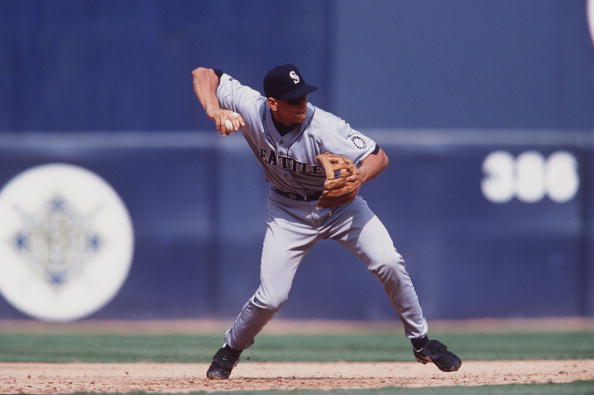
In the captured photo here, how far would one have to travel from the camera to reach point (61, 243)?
807cm

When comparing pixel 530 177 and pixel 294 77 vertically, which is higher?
pixel 294 77

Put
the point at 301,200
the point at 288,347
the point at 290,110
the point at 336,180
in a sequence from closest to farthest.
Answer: the point at 336,180 → the point at 290,110 → the point at 301,200 → the point at 288,347

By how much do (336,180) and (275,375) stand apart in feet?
4.64

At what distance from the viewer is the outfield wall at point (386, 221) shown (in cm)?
820

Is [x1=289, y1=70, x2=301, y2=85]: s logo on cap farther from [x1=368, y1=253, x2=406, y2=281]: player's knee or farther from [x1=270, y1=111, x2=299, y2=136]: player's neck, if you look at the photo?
[x1=368, y1=253, x2=406, y2=281]: player's knee

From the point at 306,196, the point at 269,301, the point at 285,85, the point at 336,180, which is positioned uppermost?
the point at 285,85

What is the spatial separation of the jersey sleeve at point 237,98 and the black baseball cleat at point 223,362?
1.09m

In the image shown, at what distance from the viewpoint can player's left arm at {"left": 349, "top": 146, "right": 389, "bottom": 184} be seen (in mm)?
4791

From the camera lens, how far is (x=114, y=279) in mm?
8117

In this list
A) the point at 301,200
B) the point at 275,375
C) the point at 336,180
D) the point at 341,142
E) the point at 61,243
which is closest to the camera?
the point at 336,180

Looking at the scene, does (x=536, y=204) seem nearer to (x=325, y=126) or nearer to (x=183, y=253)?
(x=183, y=253)

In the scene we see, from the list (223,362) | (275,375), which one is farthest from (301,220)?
(275,375)

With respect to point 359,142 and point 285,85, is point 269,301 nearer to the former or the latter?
point 359,142

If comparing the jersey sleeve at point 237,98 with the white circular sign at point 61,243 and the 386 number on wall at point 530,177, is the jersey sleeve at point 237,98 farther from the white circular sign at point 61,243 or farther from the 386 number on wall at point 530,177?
the 386 number on wall at point 530,177
